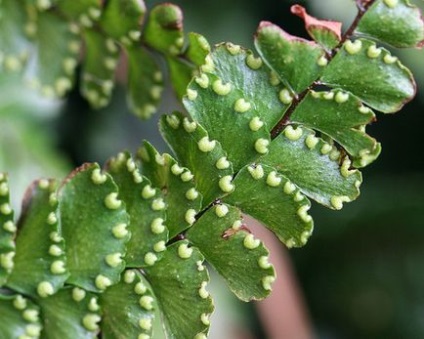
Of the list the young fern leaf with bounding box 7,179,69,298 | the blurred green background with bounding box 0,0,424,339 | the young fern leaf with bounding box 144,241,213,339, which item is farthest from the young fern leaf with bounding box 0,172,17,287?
the blurred green background with bounding box 0,0,424,339

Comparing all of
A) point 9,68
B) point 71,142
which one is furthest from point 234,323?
point 9,68

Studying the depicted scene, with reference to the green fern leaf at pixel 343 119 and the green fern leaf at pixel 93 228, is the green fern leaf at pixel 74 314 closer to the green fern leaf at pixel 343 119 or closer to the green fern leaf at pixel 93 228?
the green fern leaf at pixel 93 228

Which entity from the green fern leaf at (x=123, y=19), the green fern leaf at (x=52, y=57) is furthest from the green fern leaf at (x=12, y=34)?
the green fern leaf at (x=123, y=19)

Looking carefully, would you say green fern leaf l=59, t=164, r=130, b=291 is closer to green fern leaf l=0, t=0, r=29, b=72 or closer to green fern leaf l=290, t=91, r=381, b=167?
green fern leaf l=290, t=91, r=381, b=167

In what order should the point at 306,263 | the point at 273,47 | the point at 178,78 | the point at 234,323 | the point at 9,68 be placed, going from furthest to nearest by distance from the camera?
the point at 306,263 → the point at 234,323 → the point at 9,68 → the point at 178,78 → the point at 273,47

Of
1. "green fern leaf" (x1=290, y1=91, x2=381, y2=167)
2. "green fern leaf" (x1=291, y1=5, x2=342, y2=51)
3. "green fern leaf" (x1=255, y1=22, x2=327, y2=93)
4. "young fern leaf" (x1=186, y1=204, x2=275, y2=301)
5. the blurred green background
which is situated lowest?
the blurred green background

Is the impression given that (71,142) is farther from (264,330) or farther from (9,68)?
(9,68)
